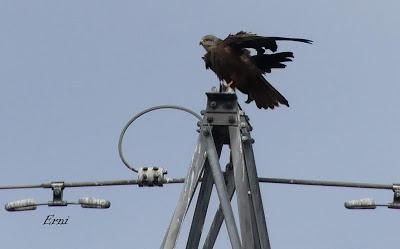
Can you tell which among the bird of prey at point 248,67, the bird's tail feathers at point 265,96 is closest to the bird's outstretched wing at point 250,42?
the bird of prey at point 248,67

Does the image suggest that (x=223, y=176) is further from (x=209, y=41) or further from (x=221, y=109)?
(x=209, y=41)

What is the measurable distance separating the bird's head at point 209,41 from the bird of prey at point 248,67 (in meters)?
0.20

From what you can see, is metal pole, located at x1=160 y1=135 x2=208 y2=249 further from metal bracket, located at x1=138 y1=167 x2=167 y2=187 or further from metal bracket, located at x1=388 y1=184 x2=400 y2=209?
metal bracket, located at x1=388 y1=184 x2=400 y2=209

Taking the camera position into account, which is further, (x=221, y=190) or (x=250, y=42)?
(x=250, y=42)

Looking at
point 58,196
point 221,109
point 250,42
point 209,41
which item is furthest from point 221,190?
point 209,41

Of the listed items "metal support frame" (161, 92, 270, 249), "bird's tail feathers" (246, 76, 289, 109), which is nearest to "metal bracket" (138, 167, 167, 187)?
"metal support frame" (161, 92, 270, 249)

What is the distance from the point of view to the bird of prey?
12055 mm

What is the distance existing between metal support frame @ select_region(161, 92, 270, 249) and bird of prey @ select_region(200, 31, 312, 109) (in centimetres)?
222

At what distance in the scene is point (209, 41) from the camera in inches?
497

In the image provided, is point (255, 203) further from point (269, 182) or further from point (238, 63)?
point (238, 63)

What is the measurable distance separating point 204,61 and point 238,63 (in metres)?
0.65

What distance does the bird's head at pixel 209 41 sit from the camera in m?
12.5

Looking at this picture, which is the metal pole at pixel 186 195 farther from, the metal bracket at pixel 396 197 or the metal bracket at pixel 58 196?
the metal bracket at pixel 396 197

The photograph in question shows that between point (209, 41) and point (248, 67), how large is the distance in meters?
0.71
